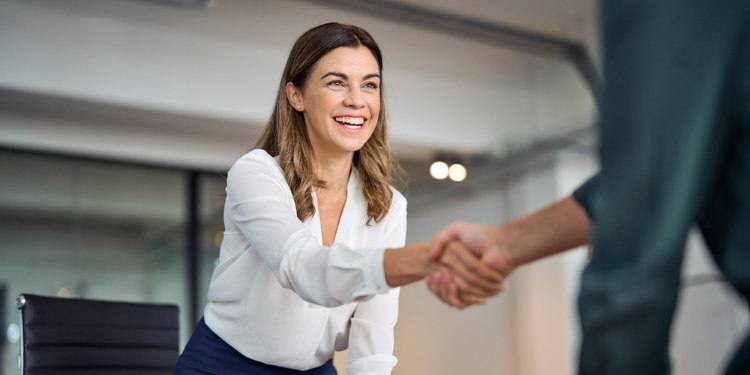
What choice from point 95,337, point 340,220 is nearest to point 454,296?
point 340,220

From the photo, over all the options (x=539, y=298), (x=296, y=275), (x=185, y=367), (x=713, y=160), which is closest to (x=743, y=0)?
(x=713, y=160)

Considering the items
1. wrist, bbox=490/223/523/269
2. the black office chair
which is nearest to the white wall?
the black office chair

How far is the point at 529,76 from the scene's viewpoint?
5.70 m

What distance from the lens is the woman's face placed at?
5.82 feet

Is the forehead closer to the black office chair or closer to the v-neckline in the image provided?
the v-neckline

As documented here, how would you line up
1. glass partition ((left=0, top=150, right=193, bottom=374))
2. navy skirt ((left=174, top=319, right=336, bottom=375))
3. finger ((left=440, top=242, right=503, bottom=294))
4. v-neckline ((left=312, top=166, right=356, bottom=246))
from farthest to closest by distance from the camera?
glass partition ((left=0, top=150, right=193, bottom=374)) → v-neckline ((left=312, top=166, right=356, bottom=246)) → navy skirt ((left=174, top=319, right=336, bottom=375)) → finger ((left=440, top=242, right=503, bottom=294))

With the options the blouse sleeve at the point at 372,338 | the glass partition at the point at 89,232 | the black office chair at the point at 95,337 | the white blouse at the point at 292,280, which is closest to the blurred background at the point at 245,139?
the glass partition at the point at 89,232

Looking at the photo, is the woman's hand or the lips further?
the lips

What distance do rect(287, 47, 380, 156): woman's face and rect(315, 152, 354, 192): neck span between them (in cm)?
2

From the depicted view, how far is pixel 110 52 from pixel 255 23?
1.00m

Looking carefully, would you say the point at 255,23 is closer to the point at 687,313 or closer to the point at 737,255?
the point at 687,313

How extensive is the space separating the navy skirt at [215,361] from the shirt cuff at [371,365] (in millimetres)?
100

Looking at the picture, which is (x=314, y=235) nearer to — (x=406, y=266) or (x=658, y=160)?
(x=406, y=266)

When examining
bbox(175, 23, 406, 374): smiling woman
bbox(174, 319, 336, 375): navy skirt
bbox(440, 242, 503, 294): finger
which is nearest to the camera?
bbox(440, 242, 503, 294): finger
